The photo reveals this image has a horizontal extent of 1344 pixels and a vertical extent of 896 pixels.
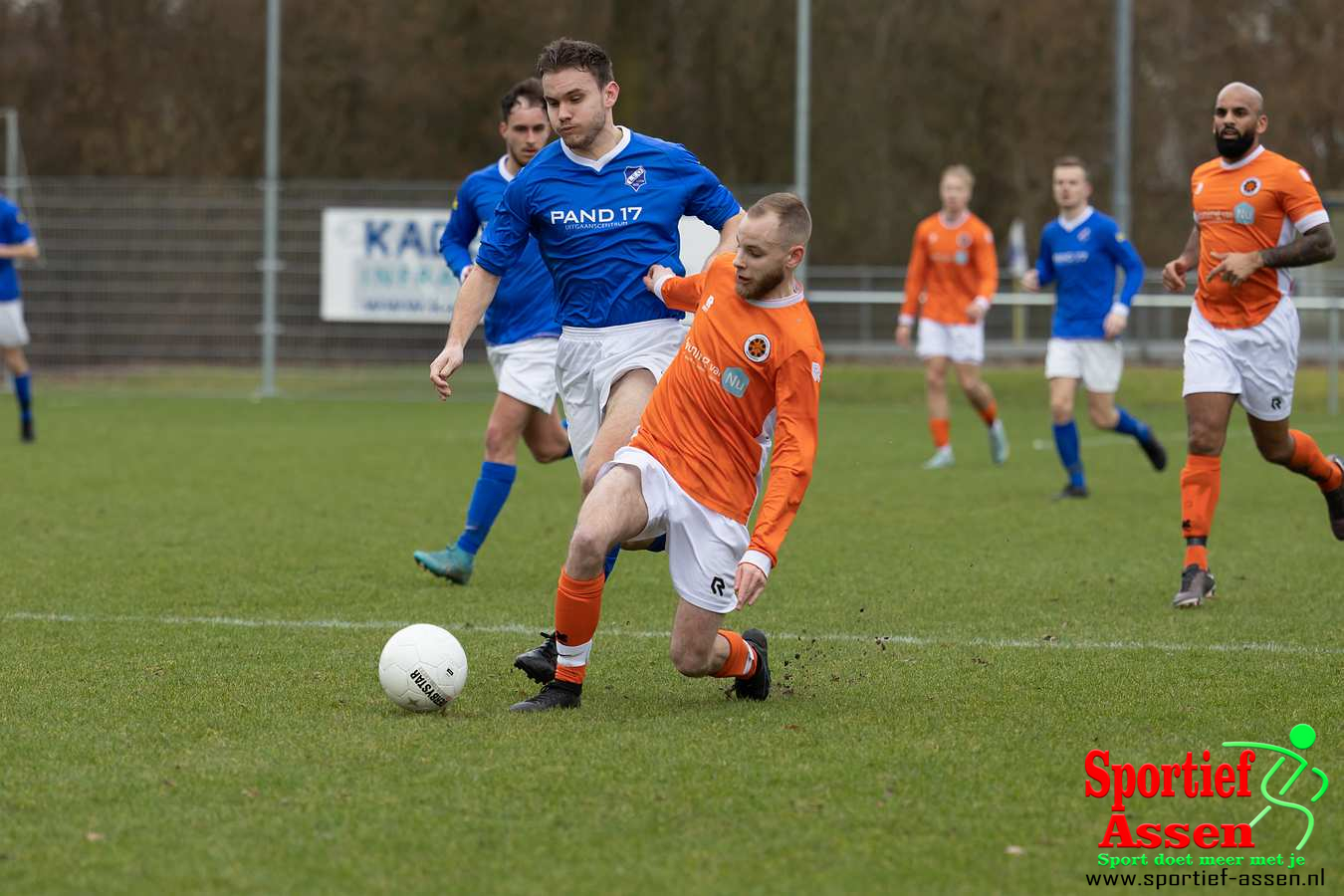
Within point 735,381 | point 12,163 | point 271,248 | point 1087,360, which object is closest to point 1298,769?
point 735,381

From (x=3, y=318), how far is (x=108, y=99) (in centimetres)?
1693

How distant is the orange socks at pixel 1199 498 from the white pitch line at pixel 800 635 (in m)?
1.16

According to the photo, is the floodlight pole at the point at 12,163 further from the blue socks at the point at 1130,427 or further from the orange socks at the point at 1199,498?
the orange socks at the point at 1199,498

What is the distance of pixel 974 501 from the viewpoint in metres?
11.3

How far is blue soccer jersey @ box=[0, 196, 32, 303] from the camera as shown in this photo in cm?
1494

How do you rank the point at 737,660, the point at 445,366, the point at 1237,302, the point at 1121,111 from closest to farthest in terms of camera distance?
the point at 737,660 < the point at 445,366 < the point at 1237,302 < the point at 1121,111

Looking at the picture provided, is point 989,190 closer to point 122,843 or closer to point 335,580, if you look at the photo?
point 335,580

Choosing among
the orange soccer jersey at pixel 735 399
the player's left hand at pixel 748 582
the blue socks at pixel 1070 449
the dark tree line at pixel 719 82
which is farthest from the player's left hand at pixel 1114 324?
the dark tree line at pixel 719 82

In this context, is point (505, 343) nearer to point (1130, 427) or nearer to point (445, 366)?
point (445, 366)

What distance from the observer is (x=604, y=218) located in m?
6.06

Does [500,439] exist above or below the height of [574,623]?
above

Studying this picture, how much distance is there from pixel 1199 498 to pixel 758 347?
3.20 metres

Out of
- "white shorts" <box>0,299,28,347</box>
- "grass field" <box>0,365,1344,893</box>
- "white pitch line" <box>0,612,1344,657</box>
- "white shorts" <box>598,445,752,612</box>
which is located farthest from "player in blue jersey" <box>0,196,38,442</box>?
"white shorts" <box>598,445,752,612</box>

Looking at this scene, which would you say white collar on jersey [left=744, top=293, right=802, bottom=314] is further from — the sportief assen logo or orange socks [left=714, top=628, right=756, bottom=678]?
the sportief assen logo
